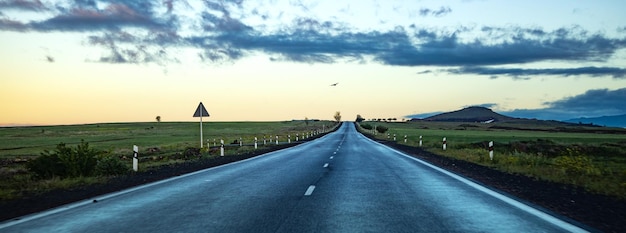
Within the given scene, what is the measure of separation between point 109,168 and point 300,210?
34.8 ft

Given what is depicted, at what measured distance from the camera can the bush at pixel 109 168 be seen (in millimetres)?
16531

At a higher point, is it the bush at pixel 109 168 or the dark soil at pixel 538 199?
the bush at pixel 109 168

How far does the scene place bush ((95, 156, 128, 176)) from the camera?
16531mm

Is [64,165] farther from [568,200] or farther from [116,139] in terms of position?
[116,139]

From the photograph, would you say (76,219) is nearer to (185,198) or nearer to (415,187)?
(185,198)

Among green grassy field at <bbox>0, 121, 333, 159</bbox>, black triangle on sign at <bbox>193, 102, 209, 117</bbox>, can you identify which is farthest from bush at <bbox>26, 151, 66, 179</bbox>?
black triangle on sign at <bbox>193, 102, 209, 117</bbox>

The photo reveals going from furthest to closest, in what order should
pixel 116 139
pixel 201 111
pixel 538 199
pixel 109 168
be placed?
pixel 116 139 → pixel 201 111 → pixel 109 168 → pixel 538 199

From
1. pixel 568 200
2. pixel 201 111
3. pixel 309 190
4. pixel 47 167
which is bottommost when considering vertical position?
pixel 568 200

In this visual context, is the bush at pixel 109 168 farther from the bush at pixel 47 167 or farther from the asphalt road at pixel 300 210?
the asphalt road at pixel 300 210

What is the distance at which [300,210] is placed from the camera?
8352mm

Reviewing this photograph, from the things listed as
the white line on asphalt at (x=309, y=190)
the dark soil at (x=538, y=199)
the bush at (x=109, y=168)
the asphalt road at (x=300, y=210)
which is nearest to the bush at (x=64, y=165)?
the bush at (x=109, y=168)

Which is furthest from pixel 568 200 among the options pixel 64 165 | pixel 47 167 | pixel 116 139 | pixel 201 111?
pixel 116 139

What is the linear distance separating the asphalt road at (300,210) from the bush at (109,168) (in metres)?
4.39

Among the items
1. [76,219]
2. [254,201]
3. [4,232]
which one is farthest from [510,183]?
[4,232]
